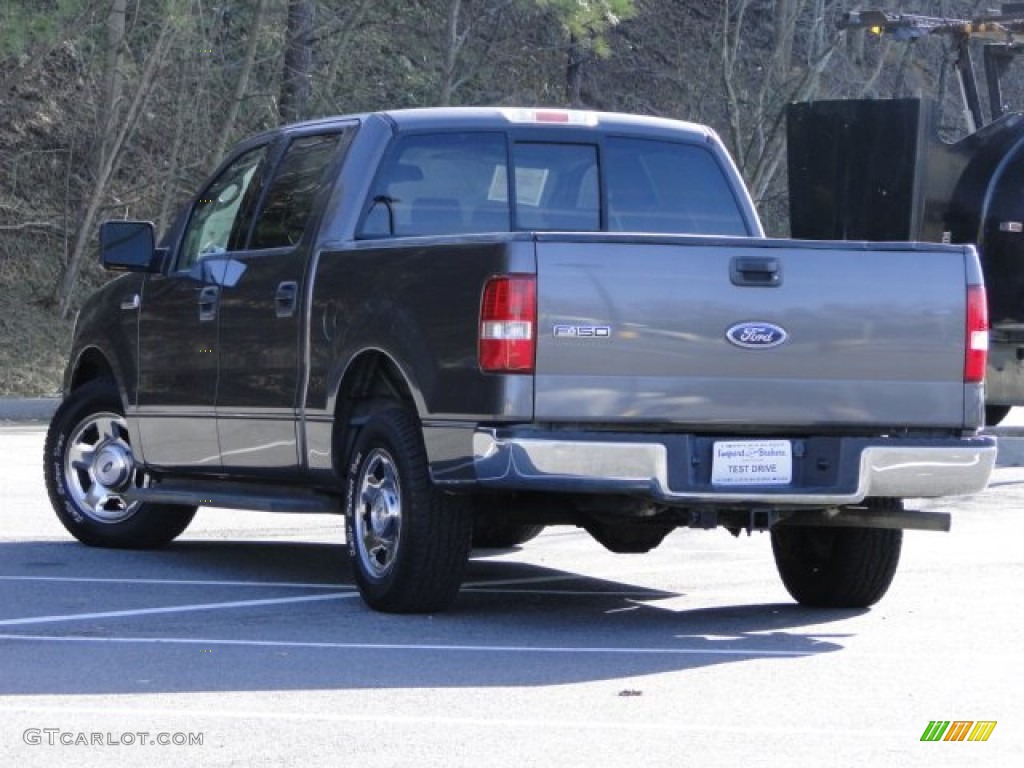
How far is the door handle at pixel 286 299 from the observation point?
9.67 m

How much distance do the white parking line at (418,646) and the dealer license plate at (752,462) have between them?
65 cm

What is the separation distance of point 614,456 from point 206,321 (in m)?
2.85

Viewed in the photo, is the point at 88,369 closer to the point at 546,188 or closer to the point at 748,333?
the point at 546,188

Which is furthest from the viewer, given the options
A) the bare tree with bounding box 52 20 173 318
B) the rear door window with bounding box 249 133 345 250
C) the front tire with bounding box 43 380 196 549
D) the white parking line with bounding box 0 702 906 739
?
the bare tree with bounding box 52 20 173 318

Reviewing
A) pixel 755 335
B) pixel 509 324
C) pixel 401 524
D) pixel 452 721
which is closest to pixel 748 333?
pixel 755 335

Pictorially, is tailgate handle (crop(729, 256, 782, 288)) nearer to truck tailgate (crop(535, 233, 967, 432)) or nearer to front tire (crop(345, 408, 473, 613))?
truck tailgate (crop(535, 233, 967, 432))

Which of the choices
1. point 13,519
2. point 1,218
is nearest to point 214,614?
point 13,519

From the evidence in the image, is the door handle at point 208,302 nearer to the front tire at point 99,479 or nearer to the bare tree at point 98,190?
the front tire at point 99,479

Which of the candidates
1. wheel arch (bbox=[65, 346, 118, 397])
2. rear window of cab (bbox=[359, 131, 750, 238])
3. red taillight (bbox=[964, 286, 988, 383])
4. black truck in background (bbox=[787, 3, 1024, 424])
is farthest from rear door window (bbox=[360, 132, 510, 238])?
black truck in background (bbox=[787, 3, 1024, 424])

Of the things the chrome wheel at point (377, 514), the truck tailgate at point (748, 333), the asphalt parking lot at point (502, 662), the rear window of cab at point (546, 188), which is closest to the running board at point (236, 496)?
the asphalt parking lot at point (502, 662)

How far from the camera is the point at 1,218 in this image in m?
26.8

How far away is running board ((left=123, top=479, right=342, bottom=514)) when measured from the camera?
9.68 m

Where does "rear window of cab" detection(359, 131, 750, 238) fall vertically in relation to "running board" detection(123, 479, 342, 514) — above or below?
above

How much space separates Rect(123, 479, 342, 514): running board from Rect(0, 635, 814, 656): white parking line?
4.74 feet
